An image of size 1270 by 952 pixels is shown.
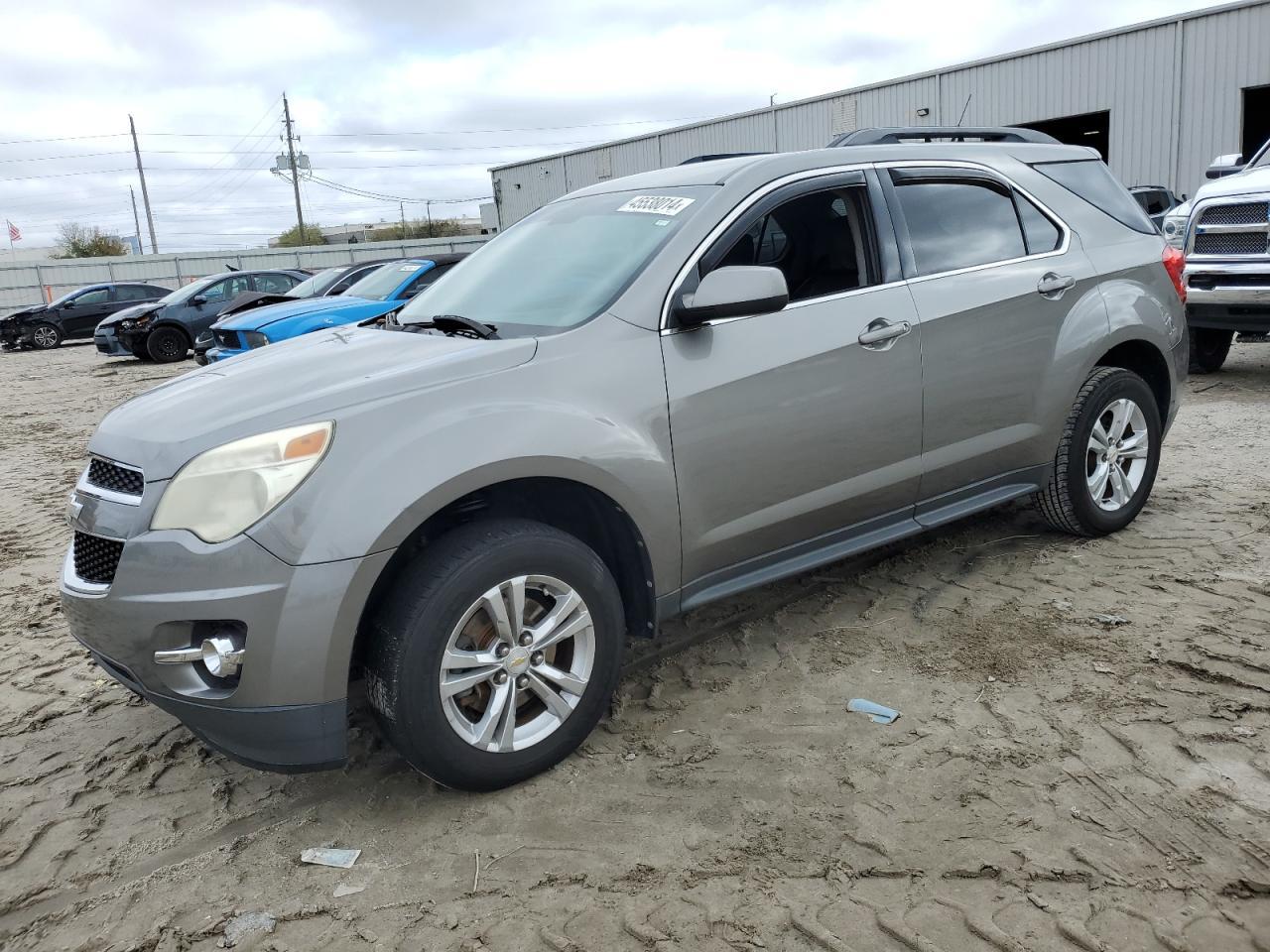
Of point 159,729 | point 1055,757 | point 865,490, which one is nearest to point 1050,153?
point 865,490

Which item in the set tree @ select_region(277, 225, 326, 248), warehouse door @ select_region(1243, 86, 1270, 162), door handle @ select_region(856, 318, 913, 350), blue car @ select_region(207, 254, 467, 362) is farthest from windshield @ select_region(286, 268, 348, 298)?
tree @ select_region(277, 225, 326, 248)

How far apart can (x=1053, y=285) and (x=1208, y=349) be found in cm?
642

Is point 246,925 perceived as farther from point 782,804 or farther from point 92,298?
point 92,298

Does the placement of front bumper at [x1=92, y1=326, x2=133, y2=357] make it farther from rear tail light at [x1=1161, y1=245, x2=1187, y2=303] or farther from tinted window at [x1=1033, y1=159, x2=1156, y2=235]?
rear tail light at [x1=1161, y1=245, x2=1187, y2=303]

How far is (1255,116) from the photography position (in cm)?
1992

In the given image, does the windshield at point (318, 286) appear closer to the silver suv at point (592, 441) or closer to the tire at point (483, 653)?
the silver suv at point (592, 441)

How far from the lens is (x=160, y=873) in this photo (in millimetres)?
2748

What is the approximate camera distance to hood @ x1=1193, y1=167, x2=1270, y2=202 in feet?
27.7

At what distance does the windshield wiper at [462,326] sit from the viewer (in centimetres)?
334

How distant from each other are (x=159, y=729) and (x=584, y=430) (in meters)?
1.95

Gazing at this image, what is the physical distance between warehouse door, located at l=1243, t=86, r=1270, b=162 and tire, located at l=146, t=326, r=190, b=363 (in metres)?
18.9

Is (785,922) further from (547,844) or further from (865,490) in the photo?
(865,490)

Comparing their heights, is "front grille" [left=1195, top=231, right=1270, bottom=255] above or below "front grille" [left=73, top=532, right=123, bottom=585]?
above

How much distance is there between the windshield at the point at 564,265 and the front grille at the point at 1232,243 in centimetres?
689
